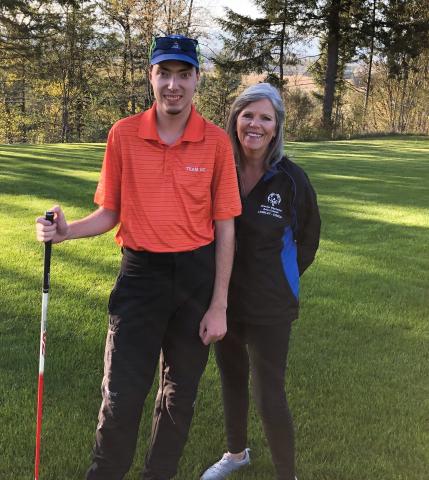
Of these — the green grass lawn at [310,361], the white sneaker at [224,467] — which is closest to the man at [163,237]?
the white sneaker at [224,467]

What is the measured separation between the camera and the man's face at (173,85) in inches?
83.0

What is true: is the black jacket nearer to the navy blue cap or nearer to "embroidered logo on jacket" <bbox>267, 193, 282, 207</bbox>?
"embroidered logo on jacket" <bbox>267, 193, 282, 207</bbox>

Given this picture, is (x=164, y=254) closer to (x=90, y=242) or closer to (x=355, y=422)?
(x=355, y=422)

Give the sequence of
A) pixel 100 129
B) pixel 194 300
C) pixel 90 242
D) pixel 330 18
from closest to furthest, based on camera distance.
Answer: pixel 194 300 < pixel 90 242 < pixel 330 18 < pixel 100 129

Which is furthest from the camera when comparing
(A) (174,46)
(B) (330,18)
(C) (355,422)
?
(B) (330,18)

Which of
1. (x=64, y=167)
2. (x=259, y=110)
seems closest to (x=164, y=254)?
(x=259, y=110)

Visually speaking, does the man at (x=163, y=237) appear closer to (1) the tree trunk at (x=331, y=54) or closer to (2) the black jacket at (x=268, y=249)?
(2) the black jacket at (x=268, y=249)

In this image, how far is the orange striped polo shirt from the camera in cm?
212

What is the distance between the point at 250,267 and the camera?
7.84 feet

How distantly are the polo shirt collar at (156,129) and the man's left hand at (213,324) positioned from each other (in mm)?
715

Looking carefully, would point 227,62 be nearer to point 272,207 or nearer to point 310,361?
point 310,361

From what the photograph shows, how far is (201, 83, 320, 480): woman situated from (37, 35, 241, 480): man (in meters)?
0.19

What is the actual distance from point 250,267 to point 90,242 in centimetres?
465

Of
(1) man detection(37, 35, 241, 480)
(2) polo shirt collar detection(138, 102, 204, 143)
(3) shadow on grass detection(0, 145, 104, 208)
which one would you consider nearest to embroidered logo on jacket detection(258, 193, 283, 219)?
(1) man detection(37, 35, 241, 480)
